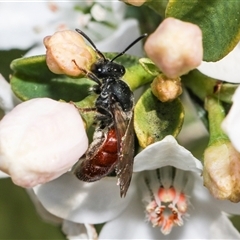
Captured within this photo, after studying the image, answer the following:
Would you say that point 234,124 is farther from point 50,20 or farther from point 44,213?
point 50,20

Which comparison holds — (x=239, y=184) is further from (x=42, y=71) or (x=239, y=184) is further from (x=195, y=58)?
(x=42, y=71)

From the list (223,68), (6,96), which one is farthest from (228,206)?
(6,96)

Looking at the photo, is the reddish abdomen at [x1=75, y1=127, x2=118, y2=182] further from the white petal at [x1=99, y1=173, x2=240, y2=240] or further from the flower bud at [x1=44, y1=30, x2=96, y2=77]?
the white petal at [x1=99, y1=173, x2=240, y2=240]

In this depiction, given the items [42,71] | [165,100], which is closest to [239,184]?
[165,100]

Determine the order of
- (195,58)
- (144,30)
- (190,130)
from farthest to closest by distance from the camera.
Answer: (144,30) → (190,130) → (195,58)

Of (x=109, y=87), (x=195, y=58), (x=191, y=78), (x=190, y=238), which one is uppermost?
(x=195, y=58)

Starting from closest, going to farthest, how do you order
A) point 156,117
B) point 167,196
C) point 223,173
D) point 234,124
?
point 234,124
point 223,173
point 156,117
point 167,196

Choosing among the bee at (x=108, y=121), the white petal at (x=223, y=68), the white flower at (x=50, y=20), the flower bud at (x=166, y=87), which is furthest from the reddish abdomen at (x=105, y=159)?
the white flower at (x=50, y=20)
